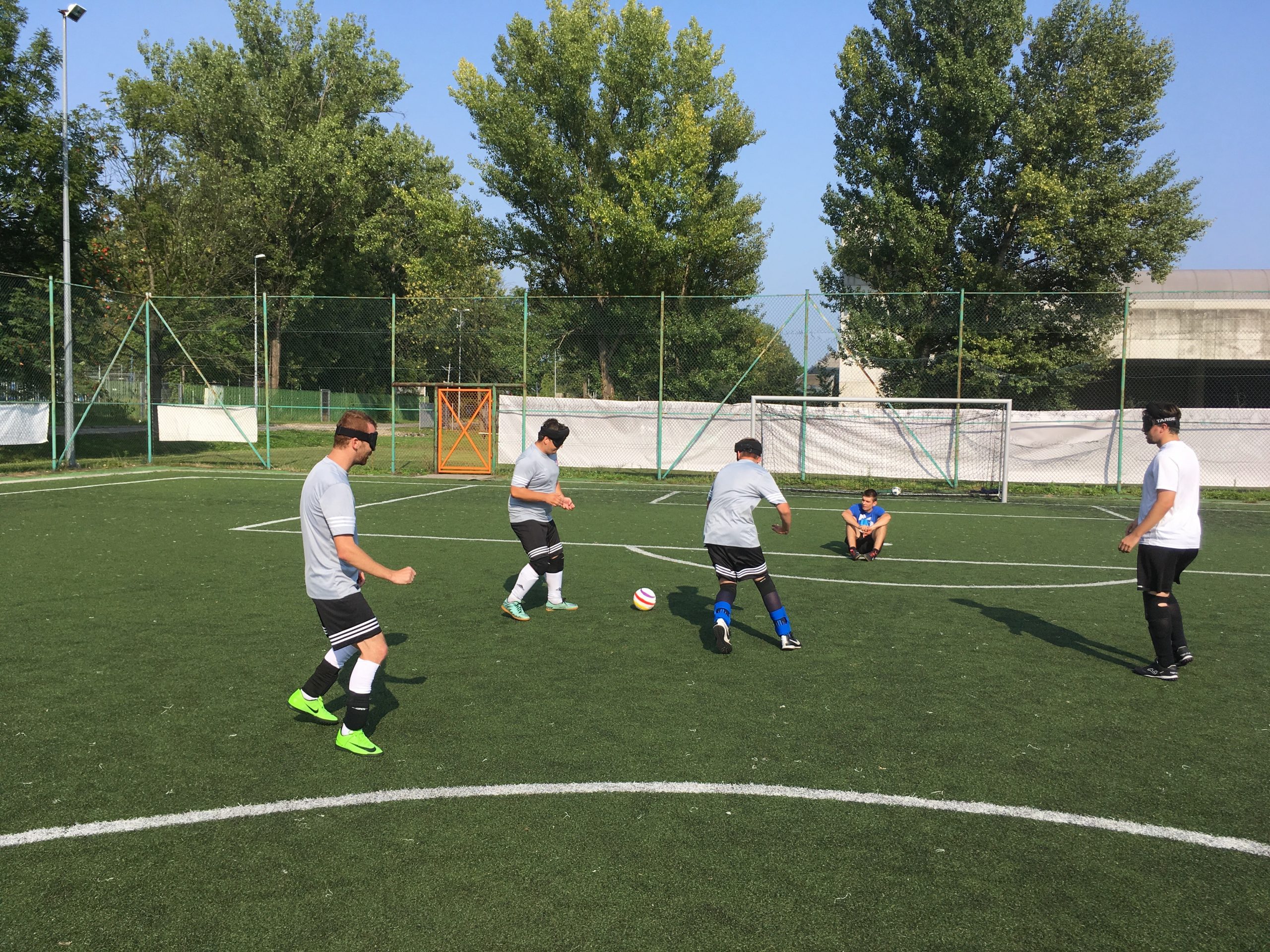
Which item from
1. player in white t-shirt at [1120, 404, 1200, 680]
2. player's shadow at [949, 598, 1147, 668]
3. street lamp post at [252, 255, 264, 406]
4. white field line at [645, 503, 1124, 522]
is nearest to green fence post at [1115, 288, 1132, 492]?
white field line at [645, 503, 1124, 522]

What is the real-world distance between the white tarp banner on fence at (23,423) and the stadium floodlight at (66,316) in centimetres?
36

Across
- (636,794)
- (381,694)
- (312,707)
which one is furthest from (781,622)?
(312,707)

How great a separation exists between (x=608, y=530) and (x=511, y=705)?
8.10 m

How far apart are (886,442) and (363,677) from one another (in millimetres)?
18767

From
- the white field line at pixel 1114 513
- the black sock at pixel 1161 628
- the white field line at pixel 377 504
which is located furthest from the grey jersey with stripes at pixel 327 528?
the white field line at pixel 1114 513

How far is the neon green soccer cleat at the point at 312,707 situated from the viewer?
524 cm

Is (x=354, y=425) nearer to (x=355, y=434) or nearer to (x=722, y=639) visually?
(x=355, y=434)

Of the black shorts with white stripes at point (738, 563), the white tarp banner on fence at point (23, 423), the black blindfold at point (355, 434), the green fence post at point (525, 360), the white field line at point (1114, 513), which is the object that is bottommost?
the white field line at point (1114, 513)

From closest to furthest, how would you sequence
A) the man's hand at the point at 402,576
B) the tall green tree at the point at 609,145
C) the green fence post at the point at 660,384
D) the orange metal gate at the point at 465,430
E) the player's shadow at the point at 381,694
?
the man's hand at the point at 402,576
the player's shadow at the point at 381,694
the green fence post at the point at 660,384
the orange metal gate at the point at 465,430
the tall green tree at the point at 609,145

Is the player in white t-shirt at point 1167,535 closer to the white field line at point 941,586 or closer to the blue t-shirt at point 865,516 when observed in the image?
the white field line at point 941,586

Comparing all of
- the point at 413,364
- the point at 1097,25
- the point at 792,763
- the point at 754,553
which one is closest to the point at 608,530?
the point at 754,553

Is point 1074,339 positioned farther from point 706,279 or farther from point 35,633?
point 35,633

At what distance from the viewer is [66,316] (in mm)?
21297

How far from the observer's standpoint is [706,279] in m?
35.4
